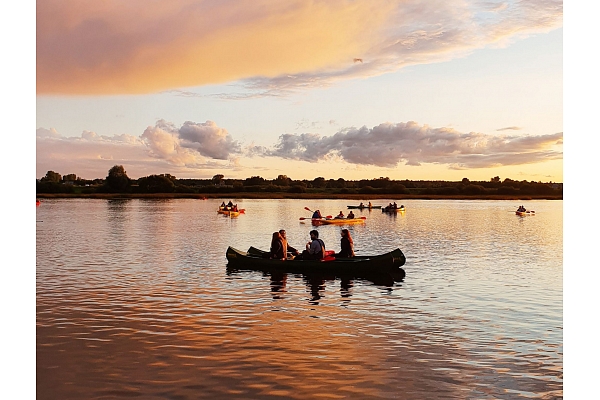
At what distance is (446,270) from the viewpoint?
98.8ft

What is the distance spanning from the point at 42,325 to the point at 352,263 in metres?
13.7

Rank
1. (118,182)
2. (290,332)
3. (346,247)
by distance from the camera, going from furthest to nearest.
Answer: (118,182) → (346,247) → (290,332)

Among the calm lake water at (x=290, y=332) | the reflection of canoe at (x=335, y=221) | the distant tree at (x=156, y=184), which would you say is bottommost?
the calm lake water at (x=290, y=332)

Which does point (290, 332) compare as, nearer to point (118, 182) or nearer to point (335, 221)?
point (335, 221)

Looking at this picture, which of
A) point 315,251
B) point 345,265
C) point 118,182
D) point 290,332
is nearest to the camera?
point 290,332

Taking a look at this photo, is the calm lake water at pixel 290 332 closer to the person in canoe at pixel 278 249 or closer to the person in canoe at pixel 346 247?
the person in canoe at pixel 278 249

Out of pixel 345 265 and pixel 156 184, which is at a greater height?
pixel 156 184

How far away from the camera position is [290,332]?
16.0 metres

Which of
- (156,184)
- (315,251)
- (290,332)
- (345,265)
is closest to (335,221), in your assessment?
(315,251)

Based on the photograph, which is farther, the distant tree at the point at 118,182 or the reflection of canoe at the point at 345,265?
the distant tree at the point at 118,182

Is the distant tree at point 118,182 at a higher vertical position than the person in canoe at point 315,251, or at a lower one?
higher

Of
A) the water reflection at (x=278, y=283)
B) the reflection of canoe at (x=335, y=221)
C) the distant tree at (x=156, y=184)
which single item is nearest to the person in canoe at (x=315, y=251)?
the water reflection at (x=278, y=283)

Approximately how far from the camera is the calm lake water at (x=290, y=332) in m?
11.8
